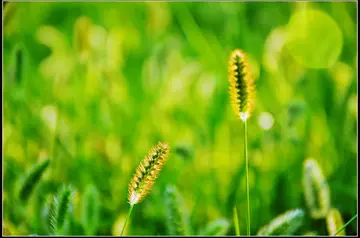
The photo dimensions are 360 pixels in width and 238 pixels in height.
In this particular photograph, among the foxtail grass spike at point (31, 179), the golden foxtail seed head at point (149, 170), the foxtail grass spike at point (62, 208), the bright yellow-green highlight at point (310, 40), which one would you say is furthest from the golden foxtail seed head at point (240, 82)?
the bright yellow-green highlight at point (310, 40)

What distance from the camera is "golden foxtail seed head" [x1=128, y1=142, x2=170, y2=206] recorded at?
2.77ft

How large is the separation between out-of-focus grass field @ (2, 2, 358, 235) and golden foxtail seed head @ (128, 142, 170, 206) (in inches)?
14.5

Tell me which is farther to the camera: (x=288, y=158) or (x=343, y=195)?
(x=288, y=158)

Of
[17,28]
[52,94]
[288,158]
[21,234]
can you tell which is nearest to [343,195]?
[288,158]

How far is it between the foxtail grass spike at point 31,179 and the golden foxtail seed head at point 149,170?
319 mm

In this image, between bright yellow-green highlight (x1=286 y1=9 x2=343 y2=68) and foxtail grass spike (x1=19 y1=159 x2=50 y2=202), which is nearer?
foxtail grass spike (x1=19 y1=159 x2=50 y2=202)

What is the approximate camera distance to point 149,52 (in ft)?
6.61

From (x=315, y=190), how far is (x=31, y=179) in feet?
2.11

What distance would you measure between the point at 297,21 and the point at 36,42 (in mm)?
1111

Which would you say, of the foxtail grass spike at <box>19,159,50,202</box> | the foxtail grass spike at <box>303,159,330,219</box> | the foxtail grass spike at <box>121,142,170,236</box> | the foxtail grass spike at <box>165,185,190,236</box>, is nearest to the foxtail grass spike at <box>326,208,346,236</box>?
the foxtail grass spike at <box>303,159,330,219</box>

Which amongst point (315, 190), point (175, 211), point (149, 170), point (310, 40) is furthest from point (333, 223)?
point (310, 40)

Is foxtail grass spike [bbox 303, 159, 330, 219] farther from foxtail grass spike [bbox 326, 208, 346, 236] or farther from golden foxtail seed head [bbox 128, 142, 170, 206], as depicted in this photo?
golden foxtail seed head [bbox 128, 142, 170, 206]

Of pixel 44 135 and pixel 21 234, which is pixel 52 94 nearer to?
pixel 44 135

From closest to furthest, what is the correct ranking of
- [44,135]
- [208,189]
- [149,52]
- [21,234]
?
[21,234], [208,189], [44,135], [149,52]
